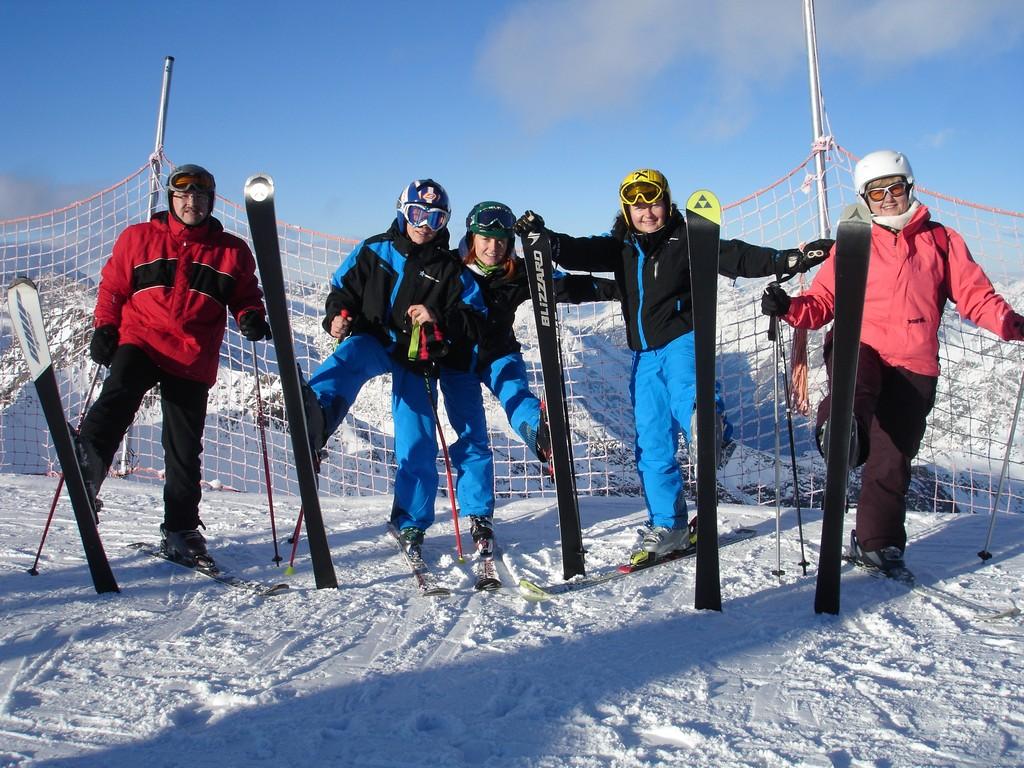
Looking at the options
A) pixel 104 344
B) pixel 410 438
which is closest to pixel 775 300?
pixel 410 438

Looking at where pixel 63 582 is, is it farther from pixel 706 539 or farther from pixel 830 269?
pixel 830 269

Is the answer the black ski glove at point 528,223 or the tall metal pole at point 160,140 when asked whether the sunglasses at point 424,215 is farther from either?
the tall metal pole at point 160,140

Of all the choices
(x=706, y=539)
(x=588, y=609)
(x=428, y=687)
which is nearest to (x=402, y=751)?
(x=428, y=687)

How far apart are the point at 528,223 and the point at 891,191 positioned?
1.60 meters

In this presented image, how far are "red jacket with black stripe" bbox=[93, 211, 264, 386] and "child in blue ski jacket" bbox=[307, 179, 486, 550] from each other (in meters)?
0.51

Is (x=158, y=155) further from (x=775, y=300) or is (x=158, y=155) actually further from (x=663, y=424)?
(x=775, y=300)

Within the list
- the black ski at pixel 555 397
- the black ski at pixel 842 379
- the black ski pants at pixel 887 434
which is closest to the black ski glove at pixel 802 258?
the black ski pants at pixel 887 434

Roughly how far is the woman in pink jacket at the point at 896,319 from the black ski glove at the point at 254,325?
2.25 meters

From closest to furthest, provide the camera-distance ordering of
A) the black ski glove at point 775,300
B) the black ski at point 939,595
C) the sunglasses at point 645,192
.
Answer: the black ski at point 939,595 → the black ski glove at point 775,300 → the sunglasses at point 645,192

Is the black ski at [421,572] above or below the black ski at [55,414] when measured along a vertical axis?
below

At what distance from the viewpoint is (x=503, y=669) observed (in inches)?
86.0

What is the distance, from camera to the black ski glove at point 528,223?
3.29 meters

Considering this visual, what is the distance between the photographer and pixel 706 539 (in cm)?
279

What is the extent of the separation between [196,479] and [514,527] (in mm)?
1782
